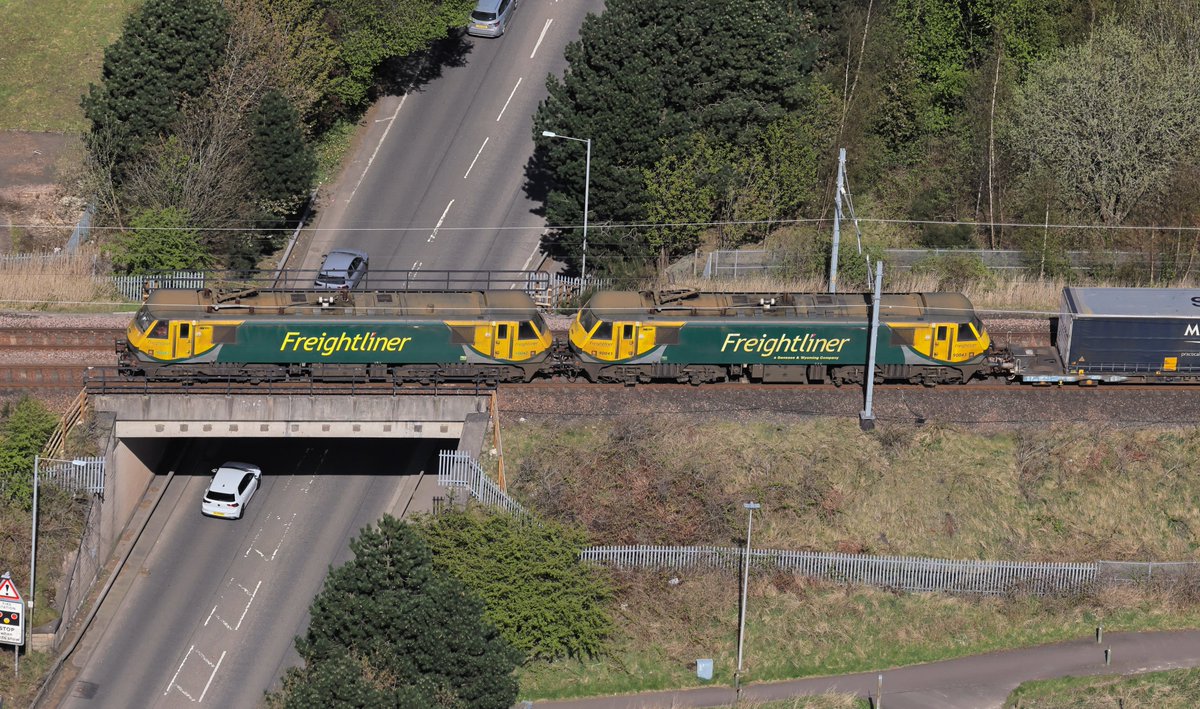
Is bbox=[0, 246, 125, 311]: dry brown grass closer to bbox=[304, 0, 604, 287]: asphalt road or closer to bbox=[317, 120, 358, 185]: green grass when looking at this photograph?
bbox=[304, 0, 604, 287]: asphalt road

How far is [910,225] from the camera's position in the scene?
82.4 meters

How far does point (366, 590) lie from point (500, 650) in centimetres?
418

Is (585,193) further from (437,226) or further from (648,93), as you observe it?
(437,226)

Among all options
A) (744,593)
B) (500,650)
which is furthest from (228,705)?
(744,593)

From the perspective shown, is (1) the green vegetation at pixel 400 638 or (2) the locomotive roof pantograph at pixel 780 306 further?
(2) the locomotive roof pantograph at pixel 780 306

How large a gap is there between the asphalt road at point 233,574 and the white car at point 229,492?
0.58 m

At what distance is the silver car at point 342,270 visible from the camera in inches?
2938

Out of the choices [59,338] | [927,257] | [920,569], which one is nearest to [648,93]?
[927,257]

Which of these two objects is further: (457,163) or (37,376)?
(457,163)

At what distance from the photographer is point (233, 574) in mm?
63188

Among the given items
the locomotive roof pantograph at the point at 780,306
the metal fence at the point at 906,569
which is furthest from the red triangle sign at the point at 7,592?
the locomotive roof pantograph at the point at 780,306

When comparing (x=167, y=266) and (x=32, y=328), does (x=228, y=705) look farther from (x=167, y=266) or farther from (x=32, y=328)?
(x=167, y=266)

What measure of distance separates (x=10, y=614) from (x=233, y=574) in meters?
8.91

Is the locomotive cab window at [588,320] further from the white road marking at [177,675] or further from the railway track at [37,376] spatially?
the railway track at [37,376]
